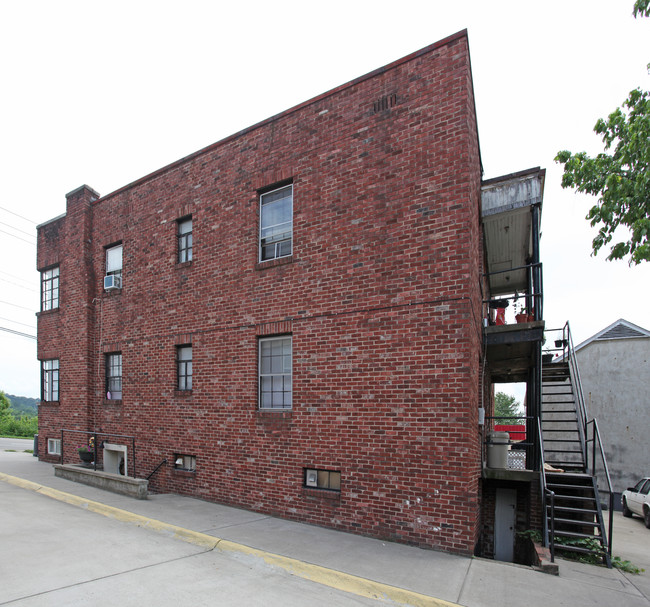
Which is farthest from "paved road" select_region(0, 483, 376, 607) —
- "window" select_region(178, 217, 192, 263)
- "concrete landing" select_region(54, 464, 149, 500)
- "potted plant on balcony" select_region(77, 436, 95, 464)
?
"window" select_region(178, 217, 192, 263)

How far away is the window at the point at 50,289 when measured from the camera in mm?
15273

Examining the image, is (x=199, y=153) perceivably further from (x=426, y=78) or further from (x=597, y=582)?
(x=597, y=582)

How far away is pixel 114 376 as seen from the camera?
12.7 m

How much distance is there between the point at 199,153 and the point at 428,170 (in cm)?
602

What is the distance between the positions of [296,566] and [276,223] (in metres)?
6.31

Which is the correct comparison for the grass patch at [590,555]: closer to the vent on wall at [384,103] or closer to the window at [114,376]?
the vent on wall at [384,103]

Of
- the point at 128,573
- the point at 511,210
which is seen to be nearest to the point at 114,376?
the point at 128,573

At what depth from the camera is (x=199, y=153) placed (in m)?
10.9

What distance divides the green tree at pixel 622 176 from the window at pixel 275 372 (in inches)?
230

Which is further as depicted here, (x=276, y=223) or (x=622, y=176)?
(x=276, y=223)

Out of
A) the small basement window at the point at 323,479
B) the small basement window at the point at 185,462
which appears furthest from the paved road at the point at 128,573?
the small basement window at the point at 185,462

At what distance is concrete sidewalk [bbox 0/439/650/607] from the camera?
516cm

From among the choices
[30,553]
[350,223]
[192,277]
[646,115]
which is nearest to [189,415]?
[192,277]

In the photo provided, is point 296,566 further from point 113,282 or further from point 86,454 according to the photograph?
point 113,282
